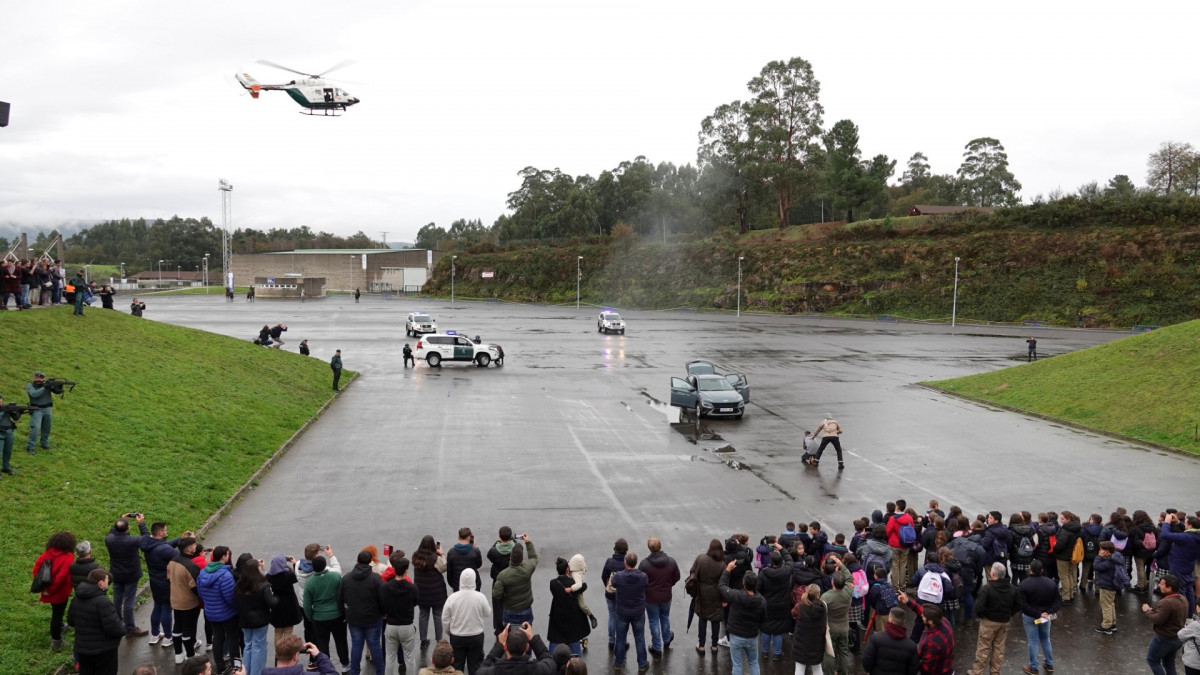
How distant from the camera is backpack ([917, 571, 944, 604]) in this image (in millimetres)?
8570

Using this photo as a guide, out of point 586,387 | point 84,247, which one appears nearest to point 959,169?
point 586,387

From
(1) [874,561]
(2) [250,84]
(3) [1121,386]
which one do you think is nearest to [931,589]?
(1) [874,561]

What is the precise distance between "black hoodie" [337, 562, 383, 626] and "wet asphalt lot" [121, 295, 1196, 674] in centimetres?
251

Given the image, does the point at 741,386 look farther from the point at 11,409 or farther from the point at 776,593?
the point at 11,409

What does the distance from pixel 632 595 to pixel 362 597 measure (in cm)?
295

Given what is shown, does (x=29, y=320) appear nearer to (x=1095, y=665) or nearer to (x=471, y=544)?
(x=471, y=544)

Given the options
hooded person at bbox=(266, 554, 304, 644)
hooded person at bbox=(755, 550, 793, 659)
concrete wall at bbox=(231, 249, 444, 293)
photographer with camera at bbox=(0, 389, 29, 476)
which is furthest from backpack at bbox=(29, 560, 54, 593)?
concrete wall at bbox=(231, 249, 444, 293)

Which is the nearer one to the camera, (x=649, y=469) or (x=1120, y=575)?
(x=1120, y=575)

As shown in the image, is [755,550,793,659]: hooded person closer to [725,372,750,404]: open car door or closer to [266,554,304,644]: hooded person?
[266,554,304,644]: hooded person

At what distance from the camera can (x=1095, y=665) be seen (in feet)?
28.3

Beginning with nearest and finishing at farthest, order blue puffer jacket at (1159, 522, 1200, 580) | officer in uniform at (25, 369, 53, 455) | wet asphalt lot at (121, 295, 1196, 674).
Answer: blue puffer jacket at (1159, 522, 1200, 580), wet asphalt lot at (121, 295, 1196, 674), officer in uniform at (25, 369, 53, 455)

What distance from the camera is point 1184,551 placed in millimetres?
9742

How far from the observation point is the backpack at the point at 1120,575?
945 centimetres

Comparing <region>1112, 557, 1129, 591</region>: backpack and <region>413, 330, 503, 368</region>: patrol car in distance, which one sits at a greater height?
<region>413, 330, 503, 368</region>: patrol car in distance
